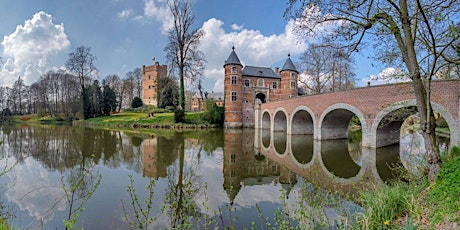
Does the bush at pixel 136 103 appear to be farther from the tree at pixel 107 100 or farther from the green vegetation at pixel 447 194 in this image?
the green vegetation at pixel 447 194

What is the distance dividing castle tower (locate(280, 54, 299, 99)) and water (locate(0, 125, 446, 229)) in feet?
65.8

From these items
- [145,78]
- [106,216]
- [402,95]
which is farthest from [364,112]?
[145,78]

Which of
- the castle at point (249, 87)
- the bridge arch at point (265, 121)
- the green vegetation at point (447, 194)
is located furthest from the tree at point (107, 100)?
the green vegetation at point (447, 194)

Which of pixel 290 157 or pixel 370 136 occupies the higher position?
pixel 370 136

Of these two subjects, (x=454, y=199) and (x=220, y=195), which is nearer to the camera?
(x=454, y=199)

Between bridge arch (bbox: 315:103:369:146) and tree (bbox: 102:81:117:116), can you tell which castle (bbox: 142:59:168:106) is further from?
bridge arch (bbox: 315:103:369:146)

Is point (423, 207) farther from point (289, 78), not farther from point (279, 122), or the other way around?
point (289, 78)

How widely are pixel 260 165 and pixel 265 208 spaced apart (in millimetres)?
3892

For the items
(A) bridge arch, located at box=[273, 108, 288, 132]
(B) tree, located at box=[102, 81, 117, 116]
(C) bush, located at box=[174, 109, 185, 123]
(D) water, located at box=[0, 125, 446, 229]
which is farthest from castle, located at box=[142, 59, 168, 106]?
(D) water, located at box=[0, 125, 446, 229]

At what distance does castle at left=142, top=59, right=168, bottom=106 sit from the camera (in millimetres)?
44244

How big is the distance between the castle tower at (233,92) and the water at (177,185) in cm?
1726

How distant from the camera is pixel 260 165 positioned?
336 inches

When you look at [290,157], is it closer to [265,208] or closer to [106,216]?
[265,208]

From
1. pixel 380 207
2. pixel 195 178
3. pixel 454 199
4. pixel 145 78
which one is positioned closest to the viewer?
pixel 454 199
